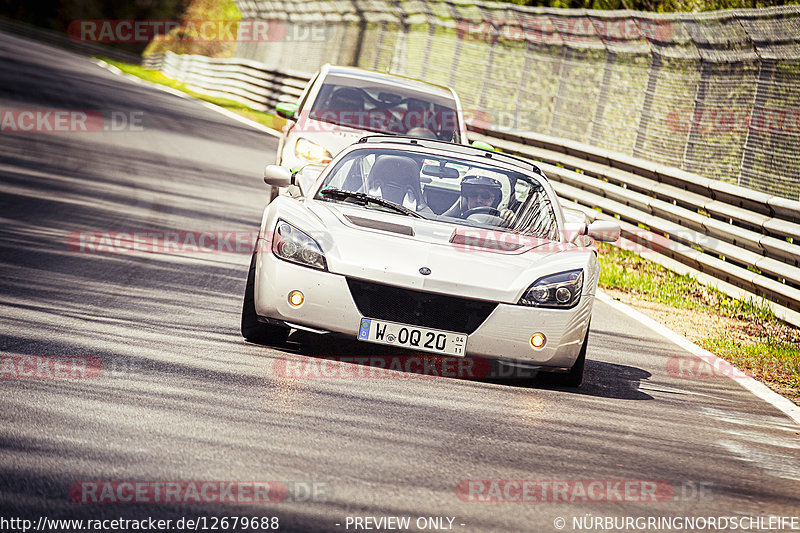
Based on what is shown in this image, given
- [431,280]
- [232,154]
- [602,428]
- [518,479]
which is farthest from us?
[232,154]

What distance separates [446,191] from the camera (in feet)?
26.5

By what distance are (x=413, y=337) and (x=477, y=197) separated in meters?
1.65

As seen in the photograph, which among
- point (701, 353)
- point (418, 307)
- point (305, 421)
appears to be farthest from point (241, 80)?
point (305, 421)

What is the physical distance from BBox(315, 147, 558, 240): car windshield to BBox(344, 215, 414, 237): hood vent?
1.37 feet

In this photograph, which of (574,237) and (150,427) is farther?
(574,237)

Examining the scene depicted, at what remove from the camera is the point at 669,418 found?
6.69 meters

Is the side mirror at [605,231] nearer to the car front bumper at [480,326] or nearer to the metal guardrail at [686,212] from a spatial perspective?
the car front bumper at [480,326]

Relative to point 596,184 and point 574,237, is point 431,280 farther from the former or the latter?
point 596,184

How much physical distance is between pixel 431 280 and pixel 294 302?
813mm

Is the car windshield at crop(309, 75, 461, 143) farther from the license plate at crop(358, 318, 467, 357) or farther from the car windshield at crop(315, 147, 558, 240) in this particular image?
the license plate at crop(358, 318, 467, 357)

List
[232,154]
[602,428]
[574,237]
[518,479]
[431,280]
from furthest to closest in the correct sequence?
[232,154], [574,237], [431,280], [602,428], [518,479]

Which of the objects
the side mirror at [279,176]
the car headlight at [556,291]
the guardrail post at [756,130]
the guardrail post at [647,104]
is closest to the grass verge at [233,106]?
the guardrail post at [647,104]

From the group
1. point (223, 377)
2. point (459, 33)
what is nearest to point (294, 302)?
point (223, 377)

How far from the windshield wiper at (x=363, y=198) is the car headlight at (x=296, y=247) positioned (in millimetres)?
714
